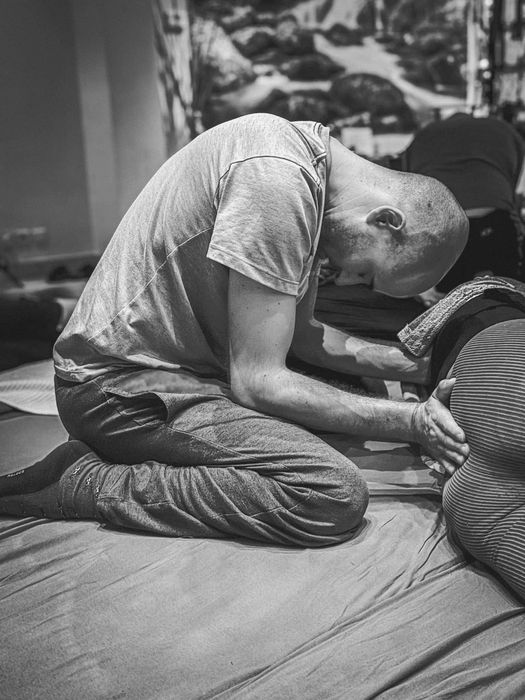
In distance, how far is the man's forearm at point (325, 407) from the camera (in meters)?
1.27

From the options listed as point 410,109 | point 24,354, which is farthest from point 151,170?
point 24,354

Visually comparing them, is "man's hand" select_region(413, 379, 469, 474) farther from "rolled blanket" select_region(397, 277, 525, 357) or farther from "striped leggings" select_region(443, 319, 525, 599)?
"rolled blanket" select_region(397, 277, 525, 357)

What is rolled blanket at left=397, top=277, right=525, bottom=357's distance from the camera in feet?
4.81

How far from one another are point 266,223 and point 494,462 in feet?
1.73

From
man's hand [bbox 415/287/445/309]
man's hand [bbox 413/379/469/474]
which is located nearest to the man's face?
man's hand [bbox 413/379/469/474]

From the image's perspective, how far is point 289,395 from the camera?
127cm

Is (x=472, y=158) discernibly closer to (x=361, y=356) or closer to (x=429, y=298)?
(x=429, y=298)

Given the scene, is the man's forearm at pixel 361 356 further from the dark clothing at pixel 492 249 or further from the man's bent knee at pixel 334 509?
the dark clothing at pixel 492 249

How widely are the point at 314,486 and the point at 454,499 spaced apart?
233mm

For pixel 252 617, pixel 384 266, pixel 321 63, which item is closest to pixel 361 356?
pixel 384 266

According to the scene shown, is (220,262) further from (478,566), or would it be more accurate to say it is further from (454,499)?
(478,566)

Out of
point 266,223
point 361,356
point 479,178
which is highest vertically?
point 266,223

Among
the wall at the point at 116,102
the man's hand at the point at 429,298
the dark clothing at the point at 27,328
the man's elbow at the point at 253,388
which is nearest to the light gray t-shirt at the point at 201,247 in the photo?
the man's elbow at the point at 253,388

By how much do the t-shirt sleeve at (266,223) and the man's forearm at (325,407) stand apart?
171mm
